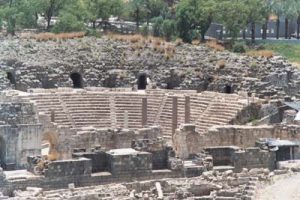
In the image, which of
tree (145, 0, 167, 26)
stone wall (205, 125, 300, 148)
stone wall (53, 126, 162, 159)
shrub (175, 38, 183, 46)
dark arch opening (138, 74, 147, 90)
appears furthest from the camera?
tree (145, 0, 167, 26)

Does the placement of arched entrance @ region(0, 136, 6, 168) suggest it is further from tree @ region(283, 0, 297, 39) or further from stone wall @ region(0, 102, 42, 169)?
tree @ region(283, 0, 297, 39)

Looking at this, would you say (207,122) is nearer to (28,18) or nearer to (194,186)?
(194,186)

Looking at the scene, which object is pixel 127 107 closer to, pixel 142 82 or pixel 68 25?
pixel 142 82

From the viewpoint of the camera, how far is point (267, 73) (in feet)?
175

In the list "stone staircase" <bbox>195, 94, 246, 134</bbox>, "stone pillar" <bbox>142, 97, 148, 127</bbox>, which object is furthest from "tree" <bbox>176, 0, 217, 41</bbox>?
"stone pillar" <bbox>142, 97, 148, 127</bbox>

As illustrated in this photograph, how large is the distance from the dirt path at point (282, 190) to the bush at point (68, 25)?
34167 mm

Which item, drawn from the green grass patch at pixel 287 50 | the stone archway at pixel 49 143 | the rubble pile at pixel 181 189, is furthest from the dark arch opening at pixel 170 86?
the rubble pile at pixel 181 189

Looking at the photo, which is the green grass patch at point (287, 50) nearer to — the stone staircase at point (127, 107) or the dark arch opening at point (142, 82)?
the dark arch opening at point (142, 82)

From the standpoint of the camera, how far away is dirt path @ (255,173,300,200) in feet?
96.5

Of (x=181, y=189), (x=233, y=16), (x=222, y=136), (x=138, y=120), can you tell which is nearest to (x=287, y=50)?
(x=233, y=16)

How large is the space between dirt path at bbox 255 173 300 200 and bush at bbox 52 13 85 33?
112 ft

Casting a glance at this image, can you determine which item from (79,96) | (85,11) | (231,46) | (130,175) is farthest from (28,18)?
(130,175)

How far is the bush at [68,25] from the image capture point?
64500 mm

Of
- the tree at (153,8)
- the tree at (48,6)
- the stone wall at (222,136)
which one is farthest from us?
the tree at (153,8)
